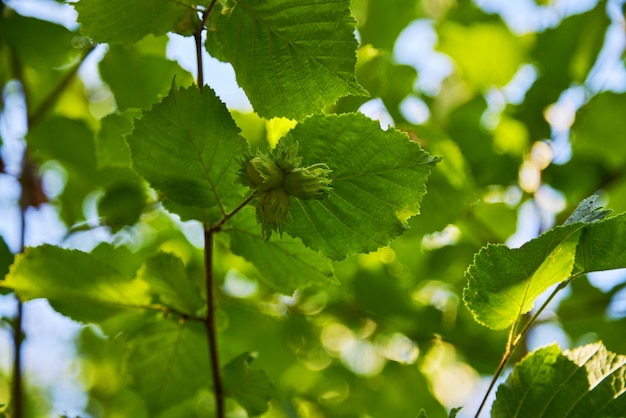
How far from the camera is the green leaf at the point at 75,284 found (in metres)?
0.76

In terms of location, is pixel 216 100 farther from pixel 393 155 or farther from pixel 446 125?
pixel 446 125

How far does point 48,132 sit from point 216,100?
26.4 inches

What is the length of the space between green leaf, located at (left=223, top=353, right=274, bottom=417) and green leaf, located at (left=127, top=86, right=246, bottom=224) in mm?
234

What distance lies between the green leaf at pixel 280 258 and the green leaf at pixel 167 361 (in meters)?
0.15

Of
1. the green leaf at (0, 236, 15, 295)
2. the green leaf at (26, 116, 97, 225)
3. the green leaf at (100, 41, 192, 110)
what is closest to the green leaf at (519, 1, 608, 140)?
the green leaf at (100, 41, 192, 110)

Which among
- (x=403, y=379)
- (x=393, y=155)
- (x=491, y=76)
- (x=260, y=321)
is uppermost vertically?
(x=491, y=76)

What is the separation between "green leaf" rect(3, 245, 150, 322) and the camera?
0.76 metres

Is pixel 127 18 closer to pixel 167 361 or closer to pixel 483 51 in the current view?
pixel 167 361

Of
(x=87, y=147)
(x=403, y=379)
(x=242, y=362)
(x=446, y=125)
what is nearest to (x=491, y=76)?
(x=446, y=125)

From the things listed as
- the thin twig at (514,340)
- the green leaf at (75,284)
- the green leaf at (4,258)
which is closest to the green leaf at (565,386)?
the thin twig at (514,340)

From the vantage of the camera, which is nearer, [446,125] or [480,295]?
[480,295]

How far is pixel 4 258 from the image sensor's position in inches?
37.4

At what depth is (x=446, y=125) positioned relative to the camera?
136 cm

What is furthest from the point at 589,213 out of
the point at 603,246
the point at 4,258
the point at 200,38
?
the point at 4,258
